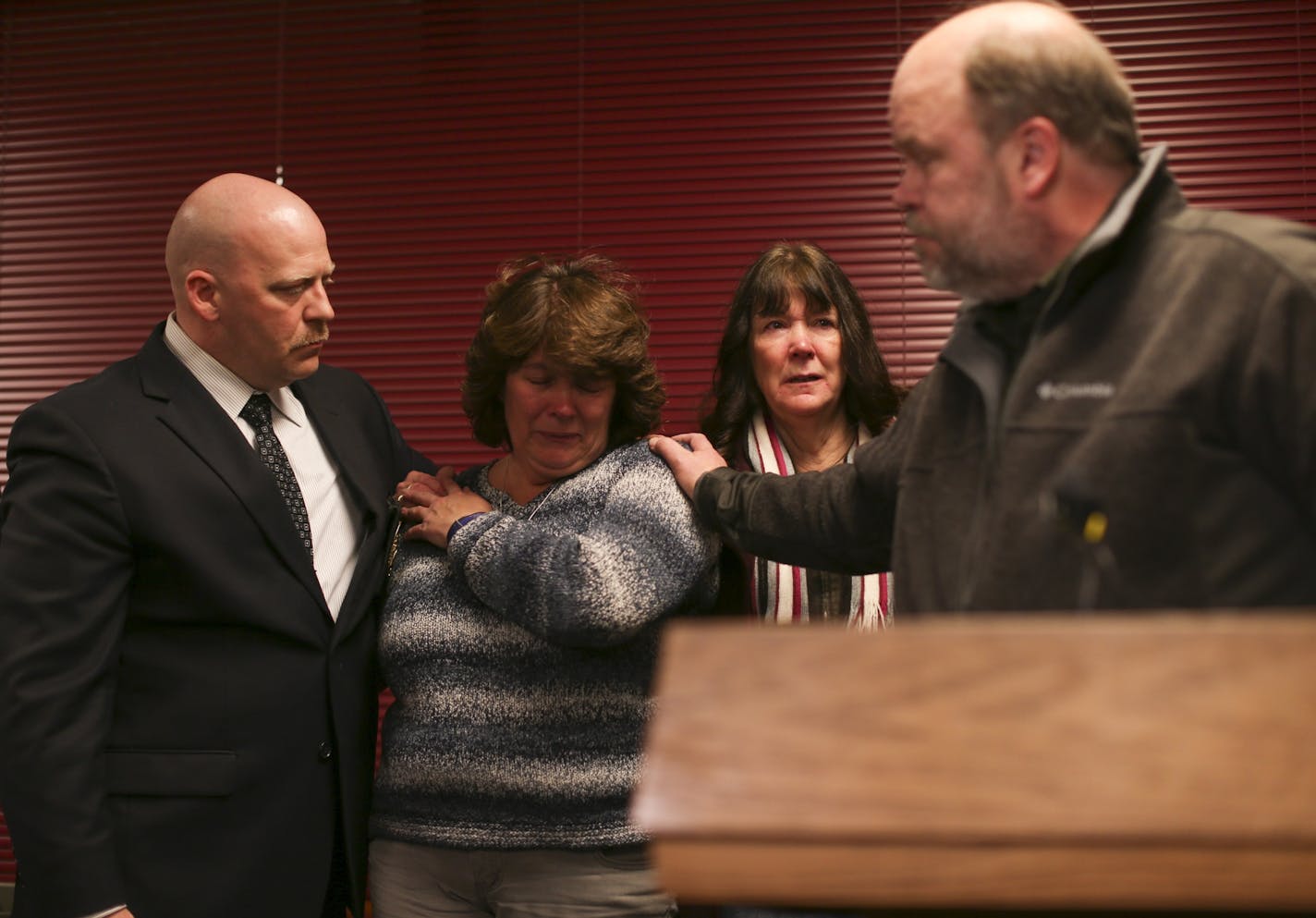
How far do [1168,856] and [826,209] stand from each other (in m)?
2.53

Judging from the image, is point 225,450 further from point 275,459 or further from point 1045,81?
point 1045,81

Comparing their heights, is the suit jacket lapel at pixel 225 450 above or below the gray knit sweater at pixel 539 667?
above

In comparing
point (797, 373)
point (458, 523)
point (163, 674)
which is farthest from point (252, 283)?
point (797, 373)

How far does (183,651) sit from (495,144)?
1.78m

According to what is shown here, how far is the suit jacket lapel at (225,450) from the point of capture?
1931 millimetres

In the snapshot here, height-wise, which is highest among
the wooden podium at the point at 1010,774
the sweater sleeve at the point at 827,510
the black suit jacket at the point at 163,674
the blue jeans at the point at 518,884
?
the wooden podium at the point at 1010,774

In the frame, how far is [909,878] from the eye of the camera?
0.77 m

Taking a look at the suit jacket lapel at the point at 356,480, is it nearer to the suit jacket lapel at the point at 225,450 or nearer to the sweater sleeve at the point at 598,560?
the suit jacket lapel at the point at 225,450

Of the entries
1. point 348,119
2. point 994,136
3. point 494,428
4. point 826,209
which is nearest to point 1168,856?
point 994,136

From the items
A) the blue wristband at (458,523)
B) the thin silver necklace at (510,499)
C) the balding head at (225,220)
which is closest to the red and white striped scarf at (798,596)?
the thin silver necklace at (510,499)

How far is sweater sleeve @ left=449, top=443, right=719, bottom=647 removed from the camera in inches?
70.4

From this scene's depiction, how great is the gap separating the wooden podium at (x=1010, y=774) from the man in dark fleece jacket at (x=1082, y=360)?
406 mm

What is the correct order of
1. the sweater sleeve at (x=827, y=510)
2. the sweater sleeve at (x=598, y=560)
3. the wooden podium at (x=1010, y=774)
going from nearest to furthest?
the wooden podium at (x=1010, y=774) < the sweater sleeve at (x=827, y=510) < the sweater sleeve at (x=598, y=560)

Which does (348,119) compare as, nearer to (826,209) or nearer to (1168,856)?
(826,209)
